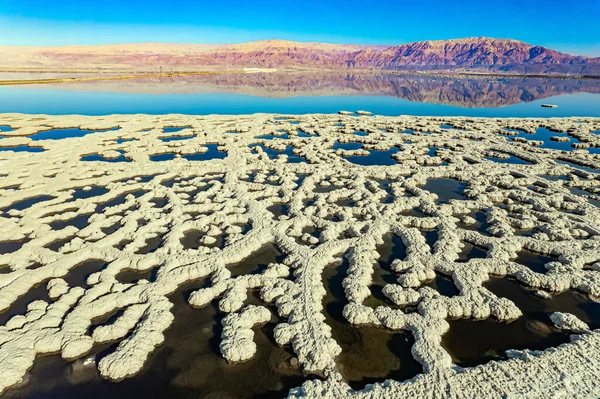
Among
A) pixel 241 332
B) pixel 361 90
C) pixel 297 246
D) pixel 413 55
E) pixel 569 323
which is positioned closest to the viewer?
pixel 241 332

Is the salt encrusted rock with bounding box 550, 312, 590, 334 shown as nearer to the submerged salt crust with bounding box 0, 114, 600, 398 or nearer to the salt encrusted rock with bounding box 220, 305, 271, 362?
the submerged salt crust with bounding box 0, 114, 600, 398

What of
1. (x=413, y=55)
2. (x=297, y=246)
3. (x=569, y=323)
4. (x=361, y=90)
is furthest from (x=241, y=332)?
(x=413, y=55)

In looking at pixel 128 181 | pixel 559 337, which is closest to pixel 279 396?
pixel 559 337

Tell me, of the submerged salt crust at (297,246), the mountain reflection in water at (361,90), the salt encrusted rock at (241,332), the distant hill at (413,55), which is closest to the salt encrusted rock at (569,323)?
the submerged salt crust at (297,246)

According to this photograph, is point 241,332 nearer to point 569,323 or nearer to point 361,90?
point 569,323

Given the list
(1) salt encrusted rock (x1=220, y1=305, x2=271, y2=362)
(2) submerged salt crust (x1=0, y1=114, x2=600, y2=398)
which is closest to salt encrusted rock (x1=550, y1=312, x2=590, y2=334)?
(2) submerged salt crust (x1=0, y1=114, x2=600, y2=398)

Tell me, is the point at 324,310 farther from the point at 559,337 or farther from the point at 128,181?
the point at 128,181
